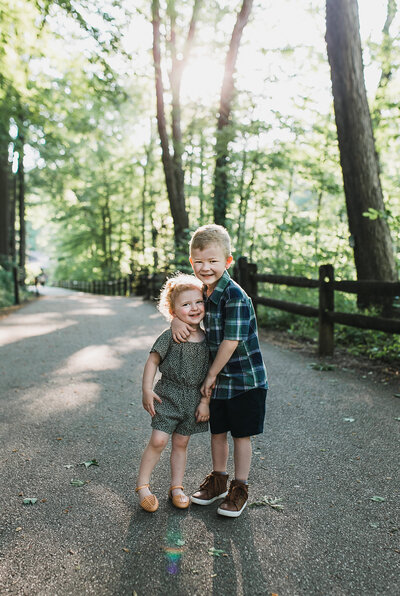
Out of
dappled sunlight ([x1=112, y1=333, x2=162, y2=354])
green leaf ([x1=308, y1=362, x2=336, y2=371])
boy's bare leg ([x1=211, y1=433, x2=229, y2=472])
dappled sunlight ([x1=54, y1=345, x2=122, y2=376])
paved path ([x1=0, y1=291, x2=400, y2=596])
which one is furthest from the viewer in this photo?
dappled sunlight ([x1=112, y1=333, x2=162, y2=354])

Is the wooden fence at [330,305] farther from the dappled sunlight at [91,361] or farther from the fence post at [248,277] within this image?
the dappled sunlight at [91,361]

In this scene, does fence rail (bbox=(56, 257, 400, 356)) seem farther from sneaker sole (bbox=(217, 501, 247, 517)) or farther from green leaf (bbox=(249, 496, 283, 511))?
sneaker sole (bbox=(217, 501, 247, 517))

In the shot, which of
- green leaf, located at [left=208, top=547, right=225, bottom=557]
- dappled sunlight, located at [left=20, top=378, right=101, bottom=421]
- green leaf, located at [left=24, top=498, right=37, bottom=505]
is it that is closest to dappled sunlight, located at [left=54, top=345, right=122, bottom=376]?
dappled sunlight, located at [left=20, top=378, right=101, bottom=421]

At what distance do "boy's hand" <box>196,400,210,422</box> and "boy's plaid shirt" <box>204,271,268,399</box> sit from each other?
0.08 meters

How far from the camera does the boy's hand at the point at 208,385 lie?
2.87m

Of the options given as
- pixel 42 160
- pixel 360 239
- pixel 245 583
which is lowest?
pixel 245 583

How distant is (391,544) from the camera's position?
256cm

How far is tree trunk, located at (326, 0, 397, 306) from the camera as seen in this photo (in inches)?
325

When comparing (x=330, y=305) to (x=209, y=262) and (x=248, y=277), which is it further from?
(x=209, y=262)

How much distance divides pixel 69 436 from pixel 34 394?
1461 mm

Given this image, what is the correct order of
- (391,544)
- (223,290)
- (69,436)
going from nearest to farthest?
1. (391,544)
2. (223,290)
3. (69,436)

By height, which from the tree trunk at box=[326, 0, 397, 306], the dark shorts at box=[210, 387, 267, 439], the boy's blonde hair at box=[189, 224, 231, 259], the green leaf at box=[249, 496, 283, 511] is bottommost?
the green leaf at box=[249, 496, 283, 511]

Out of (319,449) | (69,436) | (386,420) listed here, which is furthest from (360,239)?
(69,436)

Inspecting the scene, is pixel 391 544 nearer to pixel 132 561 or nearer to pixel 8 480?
pixel 132 561
